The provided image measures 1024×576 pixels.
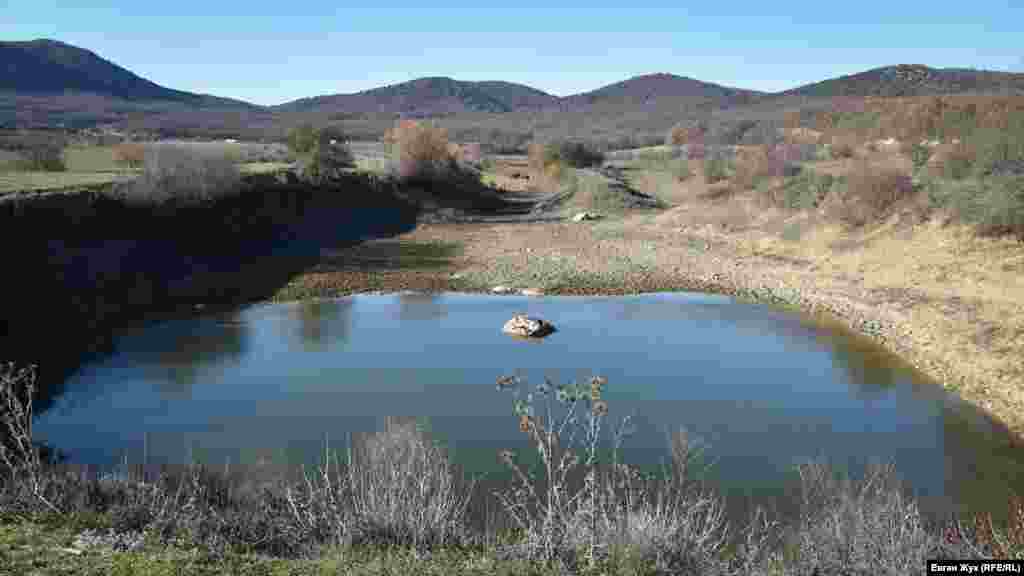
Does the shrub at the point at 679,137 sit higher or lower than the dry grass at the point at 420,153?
higher

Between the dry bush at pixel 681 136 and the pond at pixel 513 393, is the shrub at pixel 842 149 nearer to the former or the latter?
the pond at pixel 513 393

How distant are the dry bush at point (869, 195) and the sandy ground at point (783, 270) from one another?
763 mm

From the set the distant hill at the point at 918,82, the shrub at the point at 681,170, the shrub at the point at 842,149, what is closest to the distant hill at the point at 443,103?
the distant hill at the point at 918,82

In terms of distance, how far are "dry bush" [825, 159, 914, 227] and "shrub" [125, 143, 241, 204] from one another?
24.1 metres

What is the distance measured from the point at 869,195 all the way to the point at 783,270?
5.19 meters

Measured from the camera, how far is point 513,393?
13.6m

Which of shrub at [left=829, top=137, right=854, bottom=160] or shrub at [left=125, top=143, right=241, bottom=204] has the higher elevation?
shrub at [left=829, top=137, right=854, bottom=160]

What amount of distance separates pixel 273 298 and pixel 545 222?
62.7 feet

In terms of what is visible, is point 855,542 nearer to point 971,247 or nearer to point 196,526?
point 196,526

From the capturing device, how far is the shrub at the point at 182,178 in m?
25.8

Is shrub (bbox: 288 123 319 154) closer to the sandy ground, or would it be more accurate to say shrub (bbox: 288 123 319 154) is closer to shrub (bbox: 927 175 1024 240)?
the sandy ground

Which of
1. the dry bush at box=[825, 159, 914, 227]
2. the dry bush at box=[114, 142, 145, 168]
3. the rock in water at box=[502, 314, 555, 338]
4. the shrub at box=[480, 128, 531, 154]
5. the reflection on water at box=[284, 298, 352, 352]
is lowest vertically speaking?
the reflection on water at box=[284, 298, 352, 352]

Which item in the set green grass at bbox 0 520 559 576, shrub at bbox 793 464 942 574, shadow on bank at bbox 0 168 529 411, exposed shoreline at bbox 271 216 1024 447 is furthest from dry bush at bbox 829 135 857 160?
green grass at bbox 0 520 559 576

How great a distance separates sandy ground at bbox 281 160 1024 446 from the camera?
1577 centimetres
